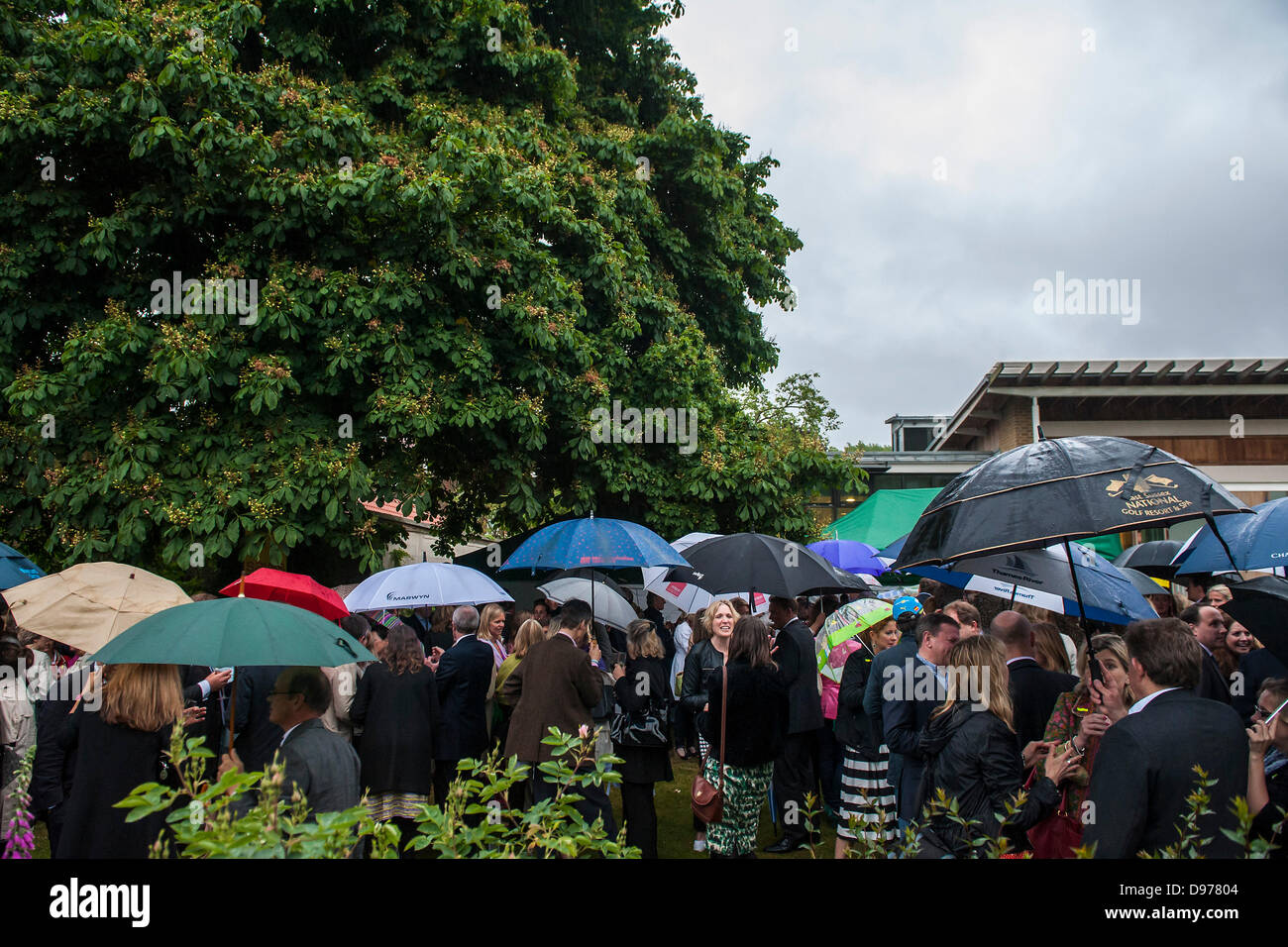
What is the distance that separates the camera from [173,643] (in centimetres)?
384

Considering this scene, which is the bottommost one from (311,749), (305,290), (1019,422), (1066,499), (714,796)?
(714,796)

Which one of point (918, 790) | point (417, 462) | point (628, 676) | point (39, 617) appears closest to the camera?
point (918, 790)

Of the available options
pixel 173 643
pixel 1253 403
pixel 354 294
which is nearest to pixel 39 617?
pixel 173 643

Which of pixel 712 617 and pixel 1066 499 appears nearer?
pixel 1066 499

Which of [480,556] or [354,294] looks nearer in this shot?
[354,294]

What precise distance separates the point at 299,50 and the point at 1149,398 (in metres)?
22.9

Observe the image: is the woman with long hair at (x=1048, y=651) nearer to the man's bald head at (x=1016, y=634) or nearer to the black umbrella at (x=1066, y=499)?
the man's bald head at (x=1016, y=634)

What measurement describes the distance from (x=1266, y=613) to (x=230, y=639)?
17.2 feet

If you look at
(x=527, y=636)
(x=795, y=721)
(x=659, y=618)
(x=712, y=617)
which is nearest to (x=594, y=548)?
(x=527, y=636)

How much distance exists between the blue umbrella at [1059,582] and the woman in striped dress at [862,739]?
692 mm

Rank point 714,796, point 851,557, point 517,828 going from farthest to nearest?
point 851,557 < point 714,796 < point 517,828

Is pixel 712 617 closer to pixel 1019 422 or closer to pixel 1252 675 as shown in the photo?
pixel 1252 675

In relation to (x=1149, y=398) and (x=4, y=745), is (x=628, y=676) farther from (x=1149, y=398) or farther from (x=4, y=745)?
(x=1149, y=398)

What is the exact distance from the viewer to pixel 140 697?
4.05 metres
